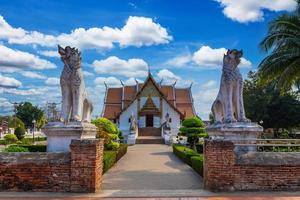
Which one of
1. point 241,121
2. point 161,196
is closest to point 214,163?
point 161,196

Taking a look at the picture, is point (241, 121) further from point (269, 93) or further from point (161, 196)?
point (269, 93)

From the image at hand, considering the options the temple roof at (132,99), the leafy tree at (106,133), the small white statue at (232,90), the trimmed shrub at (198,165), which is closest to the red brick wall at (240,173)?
the small white statue at (232,90)

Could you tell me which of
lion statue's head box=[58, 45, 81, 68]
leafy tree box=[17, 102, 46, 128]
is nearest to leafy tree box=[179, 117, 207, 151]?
lion statue's head box=[58, 45, 81, 68]

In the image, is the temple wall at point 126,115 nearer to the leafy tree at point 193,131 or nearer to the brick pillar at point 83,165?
the leafy tree at point 193,131

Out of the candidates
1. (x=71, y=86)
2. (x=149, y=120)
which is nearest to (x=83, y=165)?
(x=71, y=86)

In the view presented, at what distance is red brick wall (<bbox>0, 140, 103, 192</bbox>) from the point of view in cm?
891

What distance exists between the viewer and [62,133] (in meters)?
11.5

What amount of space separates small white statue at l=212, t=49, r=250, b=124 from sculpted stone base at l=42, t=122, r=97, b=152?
181 inches

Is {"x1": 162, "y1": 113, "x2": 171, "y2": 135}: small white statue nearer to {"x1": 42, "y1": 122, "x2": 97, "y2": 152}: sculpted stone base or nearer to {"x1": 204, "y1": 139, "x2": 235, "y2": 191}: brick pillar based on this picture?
{"x1": 42, "y1": 122, "x2": 97, "y2": 152}: sculpted stone base

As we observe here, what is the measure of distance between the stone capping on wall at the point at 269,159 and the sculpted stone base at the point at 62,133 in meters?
5.01

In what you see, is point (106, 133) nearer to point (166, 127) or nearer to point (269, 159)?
point (269, 159)

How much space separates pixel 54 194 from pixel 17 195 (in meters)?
0.85

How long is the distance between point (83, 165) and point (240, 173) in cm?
394

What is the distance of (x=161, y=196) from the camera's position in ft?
28.3
